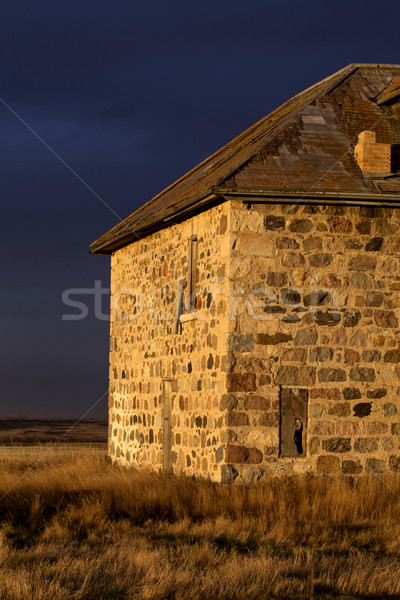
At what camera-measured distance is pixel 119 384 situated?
20547mm

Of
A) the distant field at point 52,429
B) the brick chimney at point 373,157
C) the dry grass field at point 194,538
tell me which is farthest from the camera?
the distant field at point 52,429

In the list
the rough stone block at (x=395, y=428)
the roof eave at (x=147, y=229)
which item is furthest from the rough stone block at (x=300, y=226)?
the rough stone block at (x=395, y=428)

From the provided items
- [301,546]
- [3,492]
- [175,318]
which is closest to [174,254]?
[175,318]

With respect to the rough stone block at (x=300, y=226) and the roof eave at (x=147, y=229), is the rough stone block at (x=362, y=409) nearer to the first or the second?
the rough stone block at (x=300, y=226)

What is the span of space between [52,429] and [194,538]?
37.0m

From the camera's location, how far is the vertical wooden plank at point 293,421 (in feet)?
47.3

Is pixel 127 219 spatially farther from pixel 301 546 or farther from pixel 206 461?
pixel 301 546

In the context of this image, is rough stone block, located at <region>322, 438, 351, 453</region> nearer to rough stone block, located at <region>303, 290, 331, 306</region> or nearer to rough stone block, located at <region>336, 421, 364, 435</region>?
rough stone block, located at <region>336, 421, 364, 435</region>

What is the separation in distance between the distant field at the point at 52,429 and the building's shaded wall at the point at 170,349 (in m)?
17.1

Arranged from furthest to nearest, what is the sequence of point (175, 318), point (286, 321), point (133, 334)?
1. point (133, 334)
2. point (175, 318)
3. point (286, 321)

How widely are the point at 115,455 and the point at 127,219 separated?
221 inches

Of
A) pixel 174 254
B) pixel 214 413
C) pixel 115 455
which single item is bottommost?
pixel 115 455

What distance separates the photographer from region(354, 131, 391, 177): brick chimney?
15289 mm

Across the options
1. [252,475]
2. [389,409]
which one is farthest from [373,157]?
[252,475]
